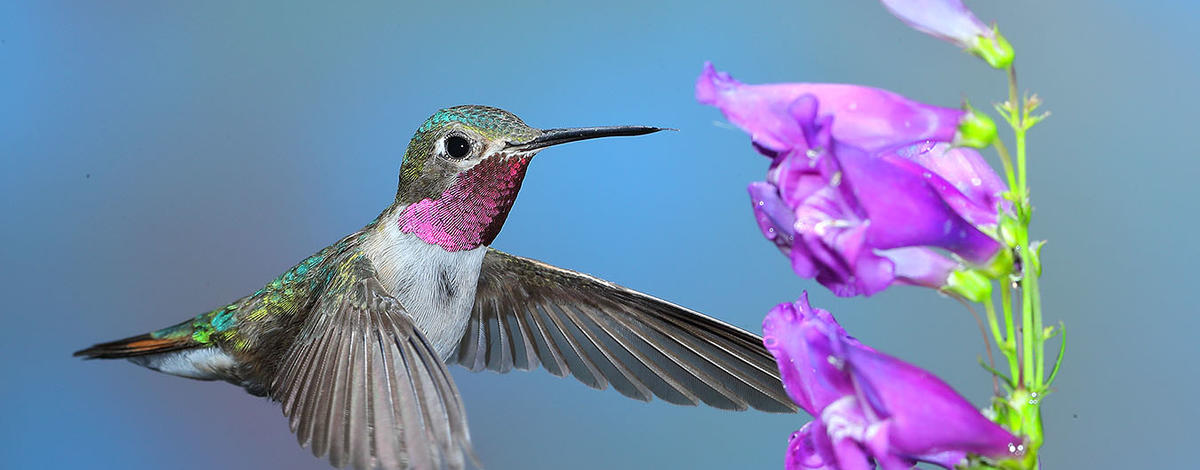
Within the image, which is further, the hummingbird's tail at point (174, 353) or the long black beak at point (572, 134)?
the hummingbird's tail at point (174, 353)

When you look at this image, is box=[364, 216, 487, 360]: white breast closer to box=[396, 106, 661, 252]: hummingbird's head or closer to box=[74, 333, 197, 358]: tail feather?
box=[396, 106, 661, 252]: hummingbird's head

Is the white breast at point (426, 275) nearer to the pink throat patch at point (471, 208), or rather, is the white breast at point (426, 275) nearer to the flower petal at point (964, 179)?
the pink throat patch at point (471, 208)

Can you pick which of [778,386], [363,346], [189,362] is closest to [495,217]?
[363,346]

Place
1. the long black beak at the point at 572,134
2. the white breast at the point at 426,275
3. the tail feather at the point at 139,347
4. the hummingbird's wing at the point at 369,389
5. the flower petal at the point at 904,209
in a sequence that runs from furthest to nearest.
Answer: the tail feather at the point at 139,347 → the white breast at the point at 426,275 → the long black beak at the point at 572,134 → the hummingbird's wing at the point at 369,389 → the flower petal at the point at 904,209

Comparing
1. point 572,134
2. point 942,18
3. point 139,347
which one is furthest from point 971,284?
point 139,347

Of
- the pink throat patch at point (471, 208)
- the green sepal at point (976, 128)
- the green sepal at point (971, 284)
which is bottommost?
the green sepal at point (971, 284)

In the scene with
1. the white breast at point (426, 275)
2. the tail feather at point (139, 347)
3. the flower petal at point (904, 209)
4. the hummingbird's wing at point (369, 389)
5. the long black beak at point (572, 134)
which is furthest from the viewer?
the tail feather at point (139, 347)

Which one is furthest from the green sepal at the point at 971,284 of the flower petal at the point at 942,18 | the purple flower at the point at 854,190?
the flower petal at the point at 942,18

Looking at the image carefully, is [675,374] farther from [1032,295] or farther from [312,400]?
[1032,295]
